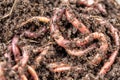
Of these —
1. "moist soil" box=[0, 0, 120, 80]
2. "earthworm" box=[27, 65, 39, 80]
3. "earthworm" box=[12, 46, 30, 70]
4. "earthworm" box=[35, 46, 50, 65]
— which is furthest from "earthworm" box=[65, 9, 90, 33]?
"earthworm" box=[27, 65, 39, 80]

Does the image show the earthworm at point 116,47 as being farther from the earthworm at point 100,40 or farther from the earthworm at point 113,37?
the earthworm at point 100,40

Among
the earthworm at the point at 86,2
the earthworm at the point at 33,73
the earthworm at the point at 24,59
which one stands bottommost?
the earthworm at the point at 33,73

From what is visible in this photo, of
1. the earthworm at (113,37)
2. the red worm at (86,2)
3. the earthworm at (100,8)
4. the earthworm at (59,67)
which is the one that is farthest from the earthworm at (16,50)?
the earthworm at (100,8)

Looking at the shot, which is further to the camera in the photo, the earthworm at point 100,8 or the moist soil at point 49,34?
the earthworm at point 100,8

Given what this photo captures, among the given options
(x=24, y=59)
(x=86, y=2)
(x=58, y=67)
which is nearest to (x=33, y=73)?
(x=24, y=59)

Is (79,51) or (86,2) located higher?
(86,2)

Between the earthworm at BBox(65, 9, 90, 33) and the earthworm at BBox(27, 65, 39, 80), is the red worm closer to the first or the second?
the earthworm at BBox(65, 9, 90, 33)

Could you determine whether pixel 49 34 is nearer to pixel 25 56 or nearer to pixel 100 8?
pixel 25 56

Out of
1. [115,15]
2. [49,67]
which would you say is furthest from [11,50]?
[115,15]

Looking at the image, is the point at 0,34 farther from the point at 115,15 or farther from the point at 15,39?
the point at 115,15
